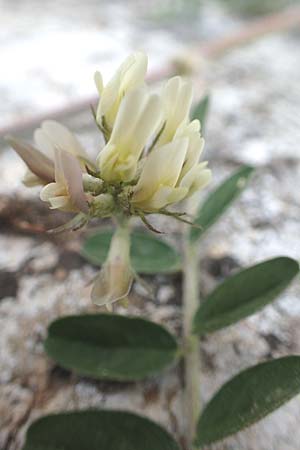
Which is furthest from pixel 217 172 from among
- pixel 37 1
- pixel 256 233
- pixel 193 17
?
pixel 37 1

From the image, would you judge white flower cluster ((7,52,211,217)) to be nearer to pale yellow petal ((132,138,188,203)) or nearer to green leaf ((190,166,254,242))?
pale yellow petal ((132,138,188,203))

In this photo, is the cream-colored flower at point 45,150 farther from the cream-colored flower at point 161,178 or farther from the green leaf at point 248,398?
the green leaf at point 248,398

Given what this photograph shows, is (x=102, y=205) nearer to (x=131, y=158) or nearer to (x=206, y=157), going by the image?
(x=131, y=158)

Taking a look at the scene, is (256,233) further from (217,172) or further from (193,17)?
(193,17)

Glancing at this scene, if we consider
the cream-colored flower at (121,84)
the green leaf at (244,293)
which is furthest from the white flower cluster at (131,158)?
the green leaf at (244,293)

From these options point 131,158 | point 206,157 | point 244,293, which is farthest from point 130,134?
point 206,157

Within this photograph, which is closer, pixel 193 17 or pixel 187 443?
pixel 187 443
